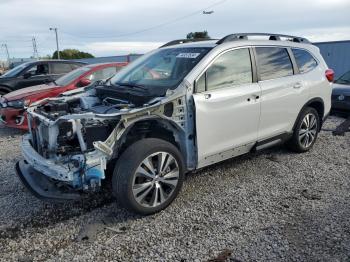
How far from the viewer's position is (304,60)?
5.39 meters

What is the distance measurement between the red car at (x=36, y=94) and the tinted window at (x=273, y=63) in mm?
4075

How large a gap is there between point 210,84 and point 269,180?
1.60 metres

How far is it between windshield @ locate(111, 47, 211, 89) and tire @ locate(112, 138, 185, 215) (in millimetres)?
783

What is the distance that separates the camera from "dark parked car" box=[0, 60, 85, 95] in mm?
10586

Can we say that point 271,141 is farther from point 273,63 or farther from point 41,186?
point 41,186

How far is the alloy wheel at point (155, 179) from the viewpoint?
3.52 meters

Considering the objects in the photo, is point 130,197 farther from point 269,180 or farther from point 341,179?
point 341,179

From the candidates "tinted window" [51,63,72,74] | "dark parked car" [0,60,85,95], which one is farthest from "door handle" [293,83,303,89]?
"tinted window" [51,63,72,74]

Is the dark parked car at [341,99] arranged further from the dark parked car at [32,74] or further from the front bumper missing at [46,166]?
the dark parked car at [32,74]

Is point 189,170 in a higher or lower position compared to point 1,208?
higher

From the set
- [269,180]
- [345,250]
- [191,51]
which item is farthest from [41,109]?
[345,250]

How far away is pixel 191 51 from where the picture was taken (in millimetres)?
4355

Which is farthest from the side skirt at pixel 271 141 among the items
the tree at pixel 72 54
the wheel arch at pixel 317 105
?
the tree at pixel 72 54

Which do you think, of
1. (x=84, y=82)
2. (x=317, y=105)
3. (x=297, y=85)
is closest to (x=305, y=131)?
(x=317, y=105)
